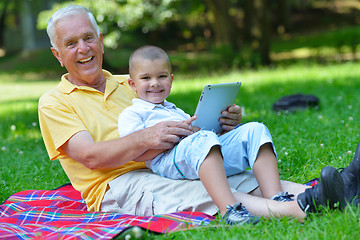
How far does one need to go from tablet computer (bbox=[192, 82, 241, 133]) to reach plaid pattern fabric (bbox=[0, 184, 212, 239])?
2.06 feet

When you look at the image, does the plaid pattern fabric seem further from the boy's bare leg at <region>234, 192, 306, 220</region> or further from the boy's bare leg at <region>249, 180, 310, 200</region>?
the boy's bare leg at <region>249, 180, 310, 200</region>

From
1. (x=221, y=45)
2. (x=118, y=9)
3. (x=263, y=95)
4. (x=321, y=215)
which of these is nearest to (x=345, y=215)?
(x=321, y=215)

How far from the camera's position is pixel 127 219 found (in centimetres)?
293

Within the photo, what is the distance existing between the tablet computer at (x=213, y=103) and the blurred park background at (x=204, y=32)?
35.4ft

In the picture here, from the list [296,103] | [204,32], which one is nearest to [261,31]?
[296,103]

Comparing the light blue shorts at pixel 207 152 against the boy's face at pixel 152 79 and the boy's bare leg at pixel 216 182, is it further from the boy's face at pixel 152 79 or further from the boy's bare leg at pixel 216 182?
the boy's face at pixel 152 79

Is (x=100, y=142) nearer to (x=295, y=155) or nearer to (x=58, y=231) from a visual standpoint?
(x=58, y=231)

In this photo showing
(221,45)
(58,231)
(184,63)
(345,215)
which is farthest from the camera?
(184,63)

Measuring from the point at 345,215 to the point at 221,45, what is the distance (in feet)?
40.0

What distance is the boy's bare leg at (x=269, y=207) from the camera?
2725 millimetres

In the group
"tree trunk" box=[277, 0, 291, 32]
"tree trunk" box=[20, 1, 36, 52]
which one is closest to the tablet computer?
"tree trunk" box=[20, 1, 36, 52]

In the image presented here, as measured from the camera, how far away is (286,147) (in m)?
4.64

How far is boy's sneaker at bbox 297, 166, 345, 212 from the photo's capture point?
252 cm

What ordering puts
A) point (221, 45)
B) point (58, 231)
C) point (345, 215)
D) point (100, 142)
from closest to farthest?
point (345, 215) < point (58, 231) < point (100, 142) < point (221, 45)
